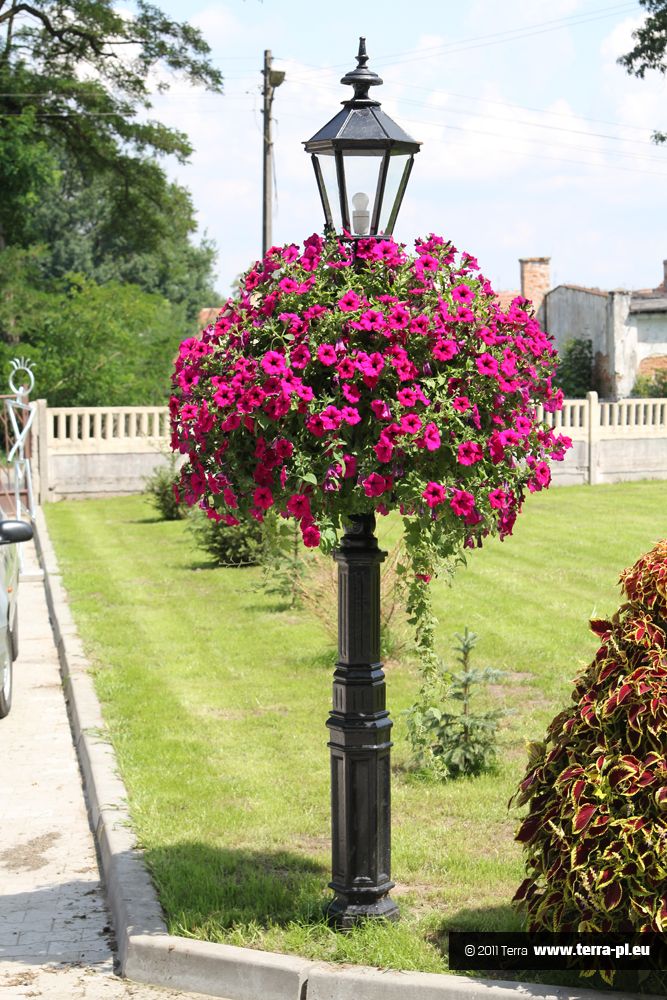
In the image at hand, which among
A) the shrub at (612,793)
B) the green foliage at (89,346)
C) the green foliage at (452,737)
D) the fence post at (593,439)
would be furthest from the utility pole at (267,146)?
the shrub at (612,793)

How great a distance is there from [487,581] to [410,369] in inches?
384

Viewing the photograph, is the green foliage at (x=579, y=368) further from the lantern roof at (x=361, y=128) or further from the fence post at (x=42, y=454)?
the lantern roof at (x=361, y=128)

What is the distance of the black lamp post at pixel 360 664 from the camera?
5172 millimetres

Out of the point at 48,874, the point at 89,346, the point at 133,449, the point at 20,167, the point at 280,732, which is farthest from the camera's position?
the point at 20,167

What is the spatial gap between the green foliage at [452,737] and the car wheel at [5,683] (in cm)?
316

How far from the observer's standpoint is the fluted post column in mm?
5176

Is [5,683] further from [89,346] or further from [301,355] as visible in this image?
[89,346]

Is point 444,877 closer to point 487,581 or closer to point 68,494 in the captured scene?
point 487,581

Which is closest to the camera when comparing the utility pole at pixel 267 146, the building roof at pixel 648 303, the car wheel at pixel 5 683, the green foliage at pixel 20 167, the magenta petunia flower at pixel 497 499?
the magenta petunia flower at pixel 497 499

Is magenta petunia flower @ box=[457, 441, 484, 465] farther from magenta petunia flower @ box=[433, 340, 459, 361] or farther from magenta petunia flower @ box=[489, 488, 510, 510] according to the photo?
magenta petunia flower @ box=[433, 340, 459, 361]

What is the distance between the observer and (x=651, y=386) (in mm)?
34844

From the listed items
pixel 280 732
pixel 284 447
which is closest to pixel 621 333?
pixel 280 732

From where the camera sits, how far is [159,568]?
15.8 meters

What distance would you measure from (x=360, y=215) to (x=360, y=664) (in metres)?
1.70
